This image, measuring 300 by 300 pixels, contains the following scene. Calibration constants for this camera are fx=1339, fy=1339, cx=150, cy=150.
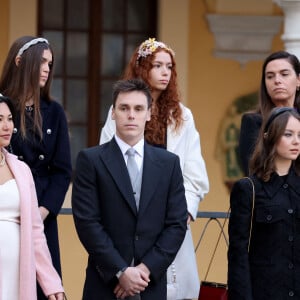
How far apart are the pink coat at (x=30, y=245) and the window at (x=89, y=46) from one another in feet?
17.6

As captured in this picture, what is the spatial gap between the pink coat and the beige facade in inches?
195

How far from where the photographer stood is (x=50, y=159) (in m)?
7.21

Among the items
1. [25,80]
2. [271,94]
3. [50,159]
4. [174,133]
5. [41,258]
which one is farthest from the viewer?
[174,133]

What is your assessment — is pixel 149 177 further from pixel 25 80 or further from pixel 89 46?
pixel 89 46

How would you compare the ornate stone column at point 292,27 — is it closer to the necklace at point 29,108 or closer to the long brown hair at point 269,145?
the necklace at point 29,108

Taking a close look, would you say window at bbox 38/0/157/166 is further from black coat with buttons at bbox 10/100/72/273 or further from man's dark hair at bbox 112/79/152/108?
man's dark hair at bbox 112/79/152/108

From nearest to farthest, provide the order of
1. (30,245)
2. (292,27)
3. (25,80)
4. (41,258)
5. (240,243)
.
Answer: (240,243) < (30,245) < (41,258) < (25,80) < (292,27)

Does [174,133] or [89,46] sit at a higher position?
[89,46]

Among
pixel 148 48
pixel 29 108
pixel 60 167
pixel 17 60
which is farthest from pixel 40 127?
pixel 148 48

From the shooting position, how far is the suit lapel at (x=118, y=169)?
6.46 m

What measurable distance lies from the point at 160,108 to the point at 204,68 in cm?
436

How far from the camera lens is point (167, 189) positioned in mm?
6551

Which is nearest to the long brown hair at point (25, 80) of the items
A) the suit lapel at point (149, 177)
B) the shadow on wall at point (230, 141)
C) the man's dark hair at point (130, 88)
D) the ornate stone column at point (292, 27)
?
the man's dark hair at point (130, 88)

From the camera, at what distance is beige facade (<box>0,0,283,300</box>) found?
→ 37.9ft
